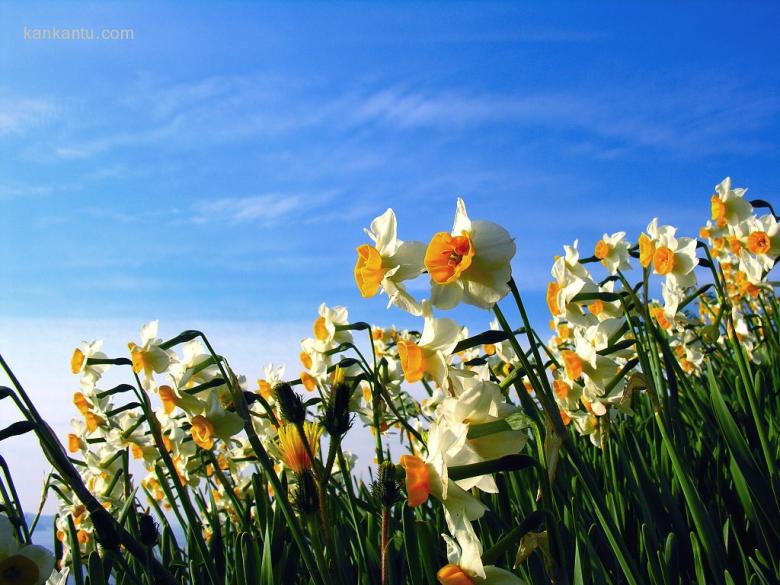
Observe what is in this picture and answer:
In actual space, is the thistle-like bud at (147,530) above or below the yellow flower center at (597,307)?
below

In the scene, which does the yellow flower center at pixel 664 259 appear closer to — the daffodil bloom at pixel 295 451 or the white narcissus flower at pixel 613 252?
the white narcissus flower at pixel 613 252

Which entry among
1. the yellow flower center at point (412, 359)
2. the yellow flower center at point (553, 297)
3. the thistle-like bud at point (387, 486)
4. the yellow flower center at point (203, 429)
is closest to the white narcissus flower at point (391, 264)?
the yellow flower center at point (412, 359)

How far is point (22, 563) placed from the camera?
4.97 ft

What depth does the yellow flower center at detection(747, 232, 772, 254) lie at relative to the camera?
3504mm

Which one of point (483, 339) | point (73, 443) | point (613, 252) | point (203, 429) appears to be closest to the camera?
point (483, 339)

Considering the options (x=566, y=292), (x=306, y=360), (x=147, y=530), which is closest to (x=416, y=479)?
(x=147, y=530)

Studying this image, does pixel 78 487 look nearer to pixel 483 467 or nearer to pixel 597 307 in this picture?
pixel 483 467

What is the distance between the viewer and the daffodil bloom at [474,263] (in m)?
1.53

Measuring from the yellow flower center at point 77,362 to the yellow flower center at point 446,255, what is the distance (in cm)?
272

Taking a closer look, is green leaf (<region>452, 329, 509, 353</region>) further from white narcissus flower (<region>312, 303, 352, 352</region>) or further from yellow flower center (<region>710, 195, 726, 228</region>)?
yellow flower center (<region>710, 195, 726, 228</region>)

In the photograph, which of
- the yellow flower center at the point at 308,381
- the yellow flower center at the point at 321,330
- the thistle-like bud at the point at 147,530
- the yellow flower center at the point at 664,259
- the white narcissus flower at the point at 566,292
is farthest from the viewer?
the yellow flower center at the point at 308,381

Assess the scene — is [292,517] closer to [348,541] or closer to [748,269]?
[348,541]

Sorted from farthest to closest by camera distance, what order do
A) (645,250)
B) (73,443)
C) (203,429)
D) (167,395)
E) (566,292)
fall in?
(73,443) → (645,250) → (167,395) → (203,429) → (566,292)

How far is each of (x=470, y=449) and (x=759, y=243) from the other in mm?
2988
